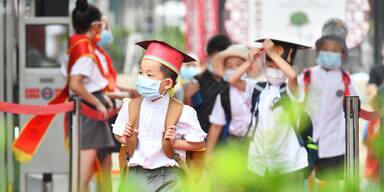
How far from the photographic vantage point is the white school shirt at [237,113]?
23.4ft

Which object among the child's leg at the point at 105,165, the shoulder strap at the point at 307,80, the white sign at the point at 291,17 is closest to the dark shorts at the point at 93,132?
the child's leg at the point at 105,165

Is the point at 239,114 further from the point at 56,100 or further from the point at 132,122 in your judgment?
the point at 132,122

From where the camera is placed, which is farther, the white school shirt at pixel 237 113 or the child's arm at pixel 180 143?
the white school shirt at pixel 237 113

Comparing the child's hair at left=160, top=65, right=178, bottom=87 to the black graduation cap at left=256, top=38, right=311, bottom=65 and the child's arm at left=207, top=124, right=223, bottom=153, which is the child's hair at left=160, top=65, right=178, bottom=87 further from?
the child's arm at left=207, top=124, right=223, bottom=153

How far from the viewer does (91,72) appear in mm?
7016

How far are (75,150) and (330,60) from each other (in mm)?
1933

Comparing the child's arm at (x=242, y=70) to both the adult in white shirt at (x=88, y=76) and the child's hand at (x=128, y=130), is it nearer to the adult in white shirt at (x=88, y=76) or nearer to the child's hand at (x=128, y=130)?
the adult in white shirt at (x=88, y=76)

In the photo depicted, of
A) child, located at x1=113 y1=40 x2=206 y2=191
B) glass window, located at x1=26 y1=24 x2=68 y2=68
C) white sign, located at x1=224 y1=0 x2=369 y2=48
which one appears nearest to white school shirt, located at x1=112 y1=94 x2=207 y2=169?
child, located at x1=113 y1=40 x2=206 y2=191

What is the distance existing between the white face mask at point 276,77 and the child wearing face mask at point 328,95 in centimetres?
112

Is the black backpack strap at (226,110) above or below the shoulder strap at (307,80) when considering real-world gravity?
below

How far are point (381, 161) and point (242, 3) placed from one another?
508 inches

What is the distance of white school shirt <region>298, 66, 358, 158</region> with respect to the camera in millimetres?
7066

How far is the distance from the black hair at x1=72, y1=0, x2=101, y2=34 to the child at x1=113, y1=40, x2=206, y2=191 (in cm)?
232

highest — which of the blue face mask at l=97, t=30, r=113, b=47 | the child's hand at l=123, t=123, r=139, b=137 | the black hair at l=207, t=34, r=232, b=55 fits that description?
the blue face mask at l=97, t=30, r=113, b=47
